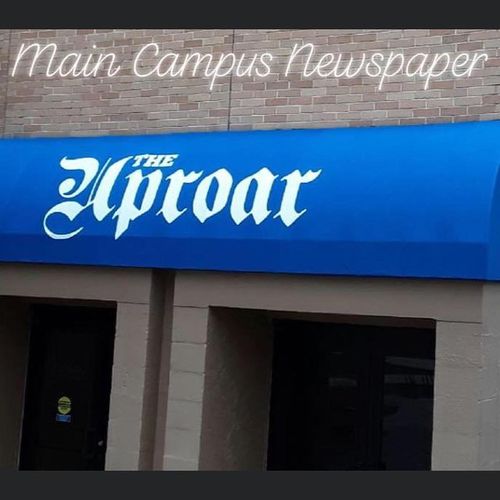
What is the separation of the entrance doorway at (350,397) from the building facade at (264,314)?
1cm

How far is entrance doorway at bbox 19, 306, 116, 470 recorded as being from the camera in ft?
27.4

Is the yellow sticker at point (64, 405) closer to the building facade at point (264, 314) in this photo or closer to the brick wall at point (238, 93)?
the building facade at point (264, 314)

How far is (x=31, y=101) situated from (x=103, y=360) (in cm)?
267

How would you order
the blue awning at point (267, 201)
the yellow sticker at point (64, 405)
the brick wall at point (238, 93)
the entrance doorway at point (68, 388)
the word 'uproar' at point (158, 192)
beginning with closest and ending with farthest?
1. the blue awning at point (267, 201)
2. the word 'uproar' at point (158, 192)
3. the brick wall at point (238, 93)
4. the entrance doorway at point (68, 388)
5. the yellow sticker at point (64, 405)

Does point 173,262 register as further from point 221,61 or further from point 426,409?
point 426,409

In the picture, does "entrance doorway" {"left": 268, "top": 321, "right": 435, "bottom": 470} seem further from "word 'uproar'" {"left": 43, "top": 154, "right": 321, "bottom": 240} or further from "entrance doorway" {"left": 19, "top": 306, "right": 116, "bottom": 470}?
"entrance doorway" {"left": 19, "top": 306, "right": 116, "bottom": 470}

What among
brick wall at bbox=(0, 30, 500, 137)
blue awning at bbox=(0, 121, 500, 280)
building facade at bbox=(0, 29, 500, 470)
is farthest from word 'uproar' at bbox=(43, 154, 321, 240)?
brick wall at bbox=(0, 30, 500, 137)

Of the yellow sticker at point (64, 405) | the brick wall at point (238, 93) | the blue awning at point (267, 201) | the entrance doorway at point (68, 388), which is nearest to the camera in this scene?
the blue awning at point (267, 201)

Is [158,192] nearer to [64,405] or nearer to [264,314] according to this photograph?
[264,314]

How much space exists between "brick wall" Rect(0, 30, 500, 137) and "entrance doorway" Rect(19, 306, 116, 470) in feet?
→ 6.39

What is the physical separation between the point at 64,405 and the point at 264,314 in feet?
8.13

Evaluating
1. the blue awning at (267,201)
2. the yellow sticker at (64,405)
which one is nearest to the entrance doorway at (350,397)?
the blue awning at (267,201)

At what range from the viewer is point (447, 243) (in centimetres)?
576

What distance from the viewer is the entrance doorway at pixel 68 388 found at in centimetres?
835
